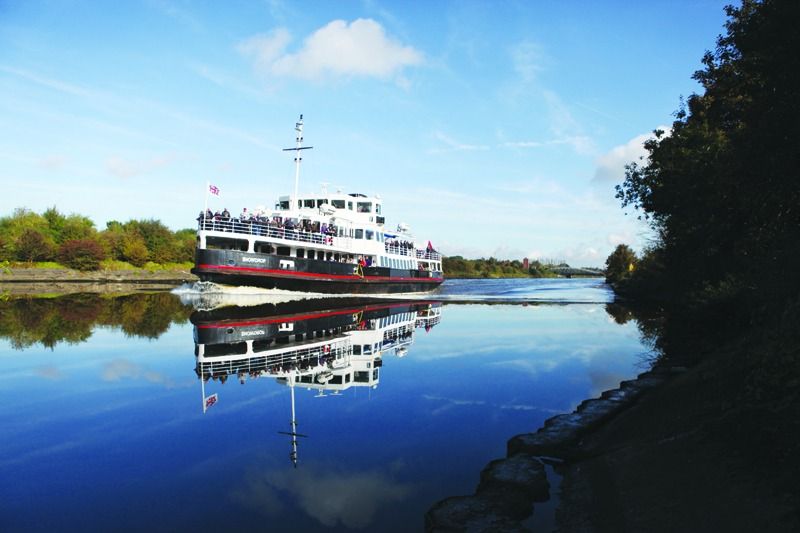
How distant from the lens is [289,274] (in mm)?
41344

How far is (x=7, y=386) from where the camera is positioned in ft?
41.8

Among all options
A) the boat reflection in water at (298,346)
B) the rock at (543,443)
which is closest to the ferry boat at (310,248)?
the boat reflection in water at (298,346)

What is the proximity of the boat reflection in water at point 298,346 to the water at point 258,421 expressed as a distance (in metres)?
0.14

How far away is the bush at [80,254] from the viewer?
91188 mm

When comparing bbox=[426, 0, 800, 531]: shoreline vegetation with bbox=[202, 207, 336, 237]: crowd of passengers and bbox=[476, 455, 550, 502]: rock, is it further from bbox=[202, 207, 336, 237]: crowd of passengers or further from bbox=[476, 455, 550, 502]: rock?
bbox=[202, 207, 336, 237]: crowd of passengers

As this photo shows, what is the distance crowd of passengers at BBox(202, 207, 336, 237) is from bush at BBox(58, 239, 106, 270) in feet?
207

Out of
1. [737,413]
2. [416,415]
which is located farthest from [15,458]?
[737,413]

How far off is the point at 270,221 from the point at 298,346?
24472mm

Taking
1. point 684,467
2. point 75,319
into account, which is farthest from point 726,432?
point 75,319

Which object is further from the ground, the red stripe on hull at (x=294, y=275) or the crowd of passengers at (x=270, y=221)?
the crowd of passengers at (x=270, y=221)

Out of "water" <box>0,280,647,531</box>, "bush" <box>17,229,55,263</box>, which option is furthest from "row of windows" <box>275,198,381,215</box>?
"bush" <box>17,229,55,263</box>

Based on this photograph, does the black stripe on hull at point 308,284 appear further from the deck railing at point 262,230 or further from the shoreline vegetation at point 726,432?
the shoreline vegetation at point 726,432

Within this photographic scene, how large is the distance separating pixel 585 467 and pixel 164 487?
18.4 ft

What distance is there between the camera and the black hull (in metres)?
38.5
